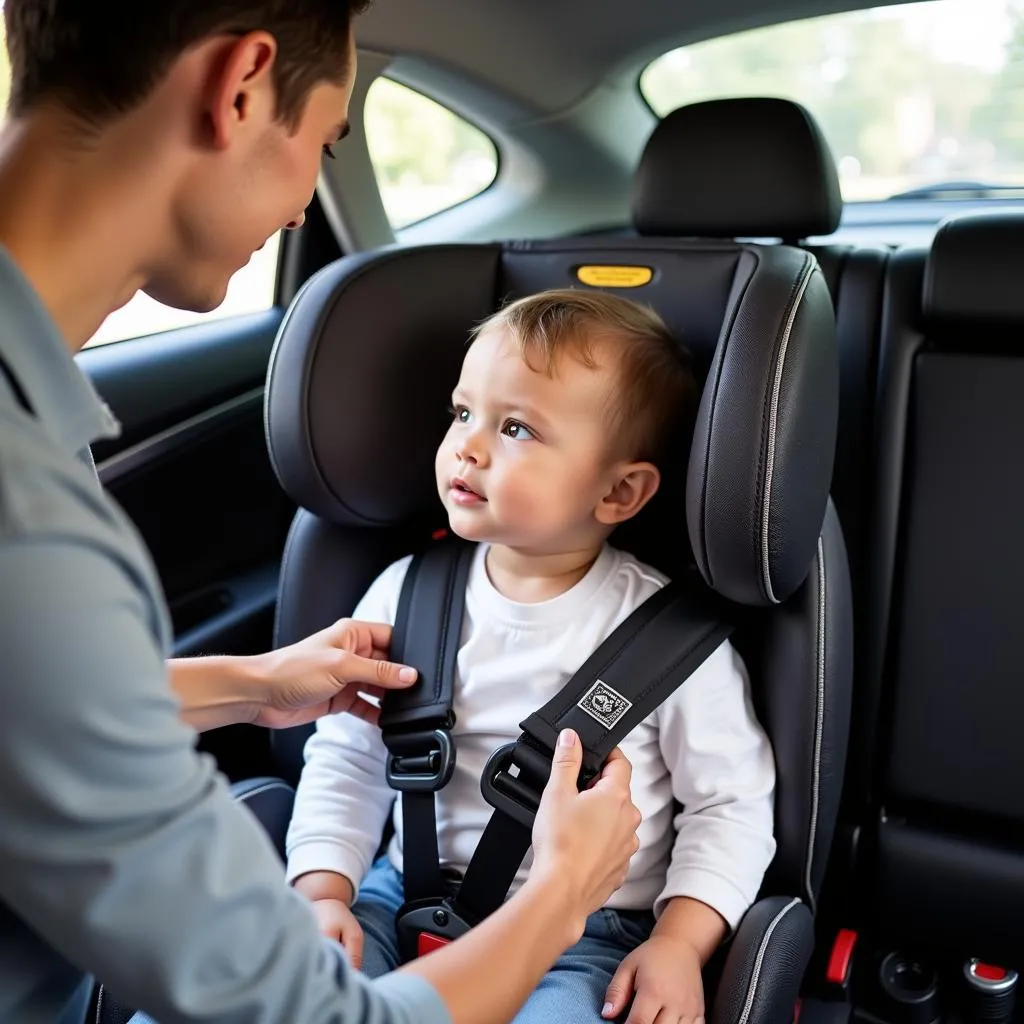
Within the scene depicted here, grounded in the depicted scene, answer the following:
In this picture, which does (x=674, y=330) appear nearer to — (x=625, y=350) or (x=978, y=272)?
(x=625, y=350)

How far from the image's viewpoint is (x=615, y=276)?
1.71 meters

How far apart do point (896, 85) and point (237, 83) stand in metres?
2.19

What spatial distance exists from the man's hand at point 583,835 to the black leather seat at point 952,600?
2.37 feet

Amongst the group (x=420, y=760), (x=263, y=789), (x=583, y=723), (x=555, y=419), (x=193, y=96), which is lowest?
(x=263, y=789)

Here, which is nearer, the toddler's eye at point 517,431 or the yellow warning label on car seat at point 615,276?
the toddler's eye at point 517,431

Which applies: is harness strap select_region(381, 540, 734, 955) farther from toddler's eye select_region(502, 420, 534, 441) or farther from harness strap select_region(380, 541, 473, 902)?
toddler's eye select_region(502, 420, 534, 441)

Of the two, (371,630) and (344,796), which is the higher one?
(371,630)

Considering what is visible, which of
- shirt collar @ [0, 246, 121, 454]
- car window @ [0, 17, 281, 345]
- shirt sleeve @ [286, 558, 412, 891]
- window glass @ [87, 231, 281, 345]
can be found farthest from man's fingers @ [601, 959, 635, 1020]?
window glass @ [87, 231, 281, 345]

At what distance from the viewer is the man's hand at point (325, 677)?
141cm

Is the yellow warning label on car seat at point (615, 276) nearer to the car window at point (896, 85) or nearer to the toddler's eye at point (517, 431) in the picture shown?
the toddler's eye at point (517, 431)

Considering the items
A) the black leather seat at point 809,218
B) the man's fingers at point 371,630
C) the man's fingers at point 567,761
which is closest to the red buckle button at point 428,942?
the man's fingers at point 567,761

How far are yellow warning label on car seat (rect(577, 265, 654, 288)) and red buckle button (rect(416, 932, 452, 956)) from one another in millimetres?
893

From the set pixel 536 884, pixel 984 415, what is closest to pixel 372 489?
pixel 536 884

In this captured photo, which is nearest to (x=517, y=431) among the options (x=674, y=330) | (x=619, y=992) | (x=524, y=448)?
(x=524, y=448)
